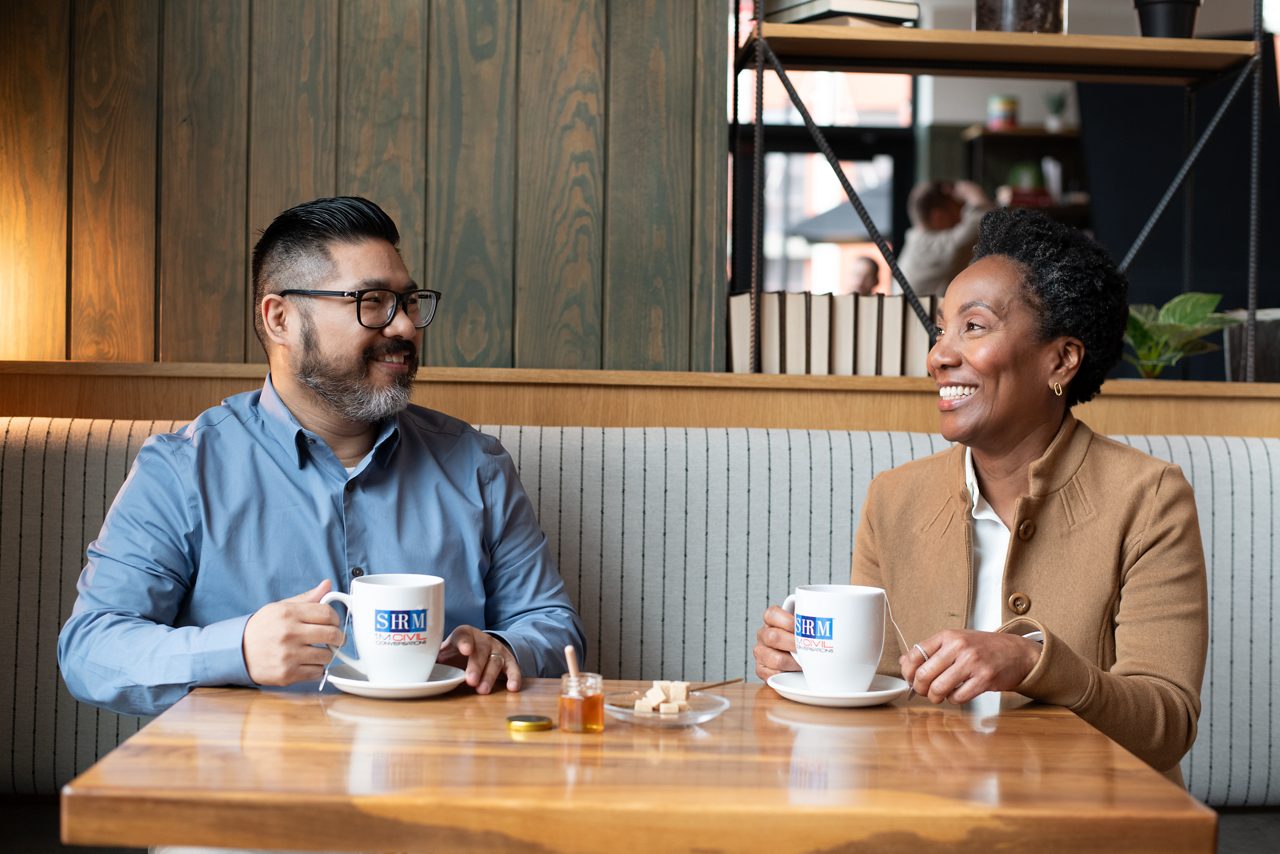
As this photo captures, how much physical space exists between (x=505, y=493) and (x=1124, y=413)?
3.96 feet

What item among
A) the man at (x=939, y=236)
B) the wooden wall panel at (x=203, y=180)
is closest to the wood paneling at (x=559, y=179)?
the wooden wall panel at (x=203, y=180)

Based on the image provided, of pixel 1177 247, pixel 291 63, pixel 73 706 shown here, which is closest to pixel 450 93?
pixel 291 63

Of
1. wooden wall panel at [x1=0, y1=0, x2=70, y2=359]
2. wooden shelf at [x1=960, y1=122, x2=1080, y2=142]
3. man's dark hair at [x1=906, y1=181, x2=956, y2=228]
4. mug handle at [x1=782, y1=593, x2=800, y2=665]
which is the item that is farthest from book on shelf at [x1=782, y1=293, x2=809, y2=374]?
wooden shelf at [x1=960, y1=122, x2=1080, y2=142]

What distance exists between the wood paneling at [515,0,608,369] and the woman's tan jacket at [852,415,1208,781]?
80 cm

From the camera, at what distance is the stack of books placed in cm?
221

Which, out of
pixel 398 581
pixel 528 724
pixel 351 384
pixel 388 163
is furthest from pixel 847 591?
pixel 388 163

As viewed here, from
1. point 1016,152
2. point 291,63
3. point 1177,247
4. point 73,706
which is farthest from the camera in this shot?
point 1016,152

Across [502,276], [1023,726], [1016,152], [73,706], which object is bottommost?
[73,706]

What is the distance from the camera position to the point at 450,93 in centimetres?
221

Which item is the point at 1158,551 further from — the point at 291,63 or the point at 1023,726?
the point at 291,63

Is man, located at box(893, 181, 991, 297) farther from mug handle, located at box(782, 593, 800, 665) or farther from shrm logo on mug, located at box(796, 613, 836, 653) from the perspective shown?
shrm logo on mug, located at box(796, 613, 836, 653)

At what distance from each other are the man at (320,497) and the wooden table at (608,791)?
0.35 metres

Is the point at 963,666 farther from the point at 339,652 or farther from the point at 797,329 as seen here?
the point at 797,329

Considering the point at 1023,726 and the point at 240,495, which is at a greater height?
the point at 240,495
